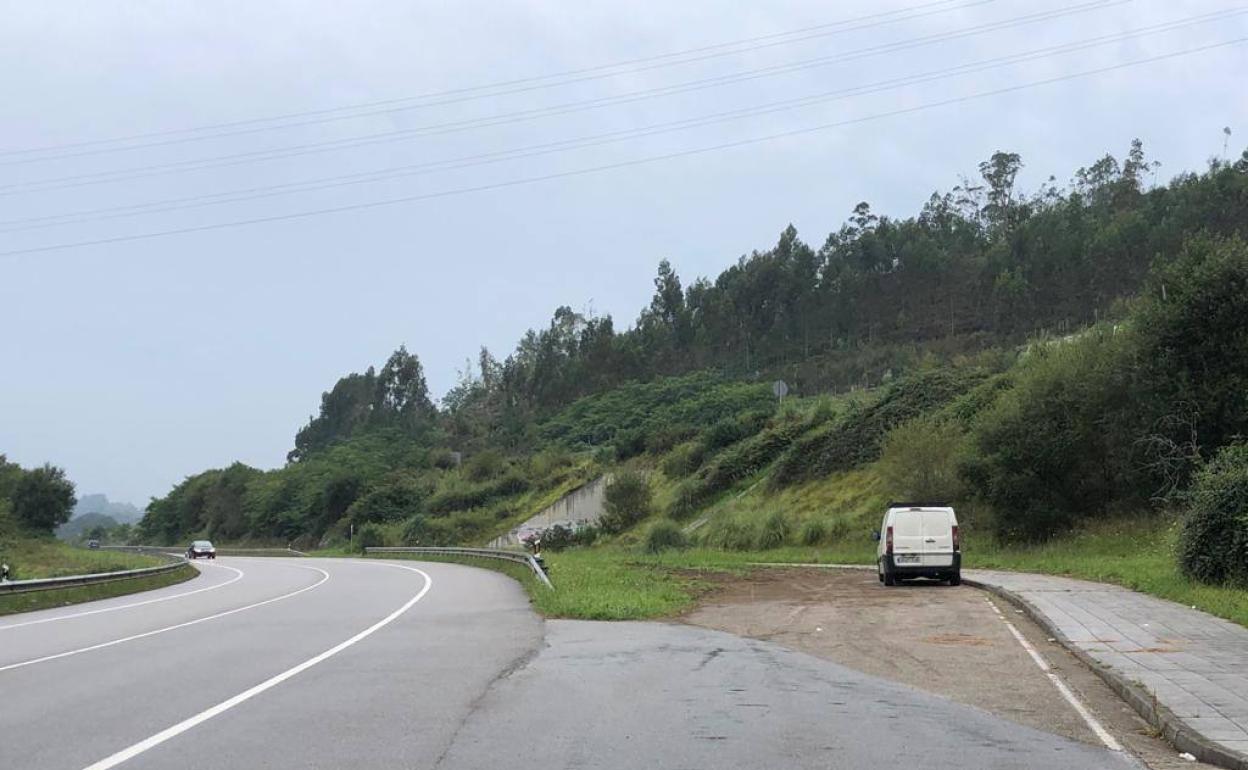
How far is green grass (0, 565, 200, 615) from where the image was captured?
2373 cm

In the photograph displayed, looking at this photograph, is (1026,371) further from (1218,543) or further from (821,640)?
(821,640)

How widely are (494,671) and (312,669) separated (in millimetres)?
2125

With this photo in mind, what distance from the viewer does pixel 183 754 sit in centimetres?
763

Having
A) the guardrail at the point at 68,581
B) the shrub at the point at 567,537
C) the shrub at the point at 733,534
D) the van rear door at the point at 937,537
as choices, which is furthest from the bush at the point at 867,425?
the guardrail at the point at 68,581

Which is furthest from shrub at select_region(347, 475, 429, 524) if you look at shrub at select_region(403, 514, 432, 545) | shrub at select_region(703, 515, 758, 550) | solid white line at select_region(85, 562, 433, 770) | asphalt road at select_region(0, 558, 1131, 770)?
solid white line at select_region(85, 562, 433, 770)

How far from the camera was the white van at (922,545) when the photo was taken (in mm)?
25156

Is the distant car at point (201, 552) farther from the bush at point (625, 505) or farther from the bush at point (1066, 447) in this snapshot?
the bush at point (1066, 447)

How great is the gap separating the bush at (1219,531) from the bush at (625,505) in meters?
47.1

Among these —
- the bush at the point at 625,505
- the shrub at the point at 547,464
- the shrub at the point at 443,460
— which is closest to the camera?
the bush at the point at 625,505

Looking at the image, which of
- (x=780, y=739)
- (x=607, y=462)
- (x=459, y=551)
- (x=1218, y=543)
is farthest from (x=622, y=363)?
(x=780, y=739)

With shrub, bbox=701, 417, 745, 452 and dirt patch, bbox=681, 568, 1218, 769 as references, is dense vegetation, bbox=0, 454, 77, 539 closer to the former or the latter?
shrub, bbox=701, 417, 745, 452

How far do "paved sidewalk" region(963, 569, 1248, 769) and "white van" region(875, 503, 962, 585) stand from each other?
4.10 meters

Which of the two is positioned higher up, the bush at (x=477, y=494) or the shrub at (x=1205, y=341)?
the shrub at (x=1205, y=341)

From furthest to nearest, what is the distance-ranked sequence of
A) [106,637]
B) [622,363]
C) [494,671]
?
1. [622,363]
2. [106,637]
3. [494,671]
